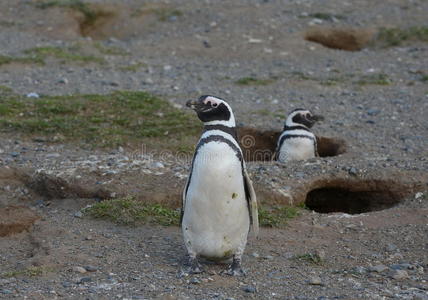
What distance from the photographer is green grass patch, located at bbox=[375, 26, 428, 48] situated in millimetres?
11930

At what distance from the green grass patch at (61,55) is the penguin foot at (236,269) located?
6284 mm

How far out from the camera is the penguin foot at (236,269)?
4.79 m

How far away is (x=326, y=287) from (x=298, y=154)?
355 cm

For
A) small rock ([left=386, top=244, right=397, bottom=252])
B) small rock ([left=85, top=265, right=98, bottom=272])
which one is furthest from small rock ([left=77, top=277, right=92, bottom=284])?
small rock ([left=386, top=244, right=397, bottom=252])

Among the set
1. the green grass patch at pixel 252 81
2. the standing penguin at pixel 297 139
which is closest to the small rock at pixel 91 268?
the standing penguin at pixel 297 139

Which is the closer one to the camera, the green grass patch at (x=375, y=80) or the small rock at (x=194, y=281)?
the small rock at (x=194, y=281)

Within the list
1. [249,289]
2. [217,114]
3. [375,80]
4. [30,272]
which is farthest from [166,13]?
[249,289]

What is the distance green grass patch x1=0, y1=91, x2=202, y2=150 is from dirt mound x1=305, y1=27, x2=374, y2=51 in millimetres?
4163

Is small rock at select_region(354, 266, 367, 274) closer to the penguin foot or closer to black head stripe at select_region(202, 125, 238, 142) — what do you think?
the penguin foot

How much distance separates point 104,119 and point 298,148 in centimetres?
210

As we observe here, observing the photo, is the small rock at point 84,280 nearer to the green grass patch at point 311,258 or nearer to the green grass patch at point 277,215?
the green grass patch at point 311,258

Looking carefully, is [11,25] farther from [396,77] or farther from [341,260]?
[341,260]

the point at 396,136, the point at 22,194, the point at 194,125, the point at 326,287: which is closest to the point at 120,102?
the point at 194,125

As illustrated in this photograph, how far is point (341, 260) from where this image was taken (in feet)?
17.0
